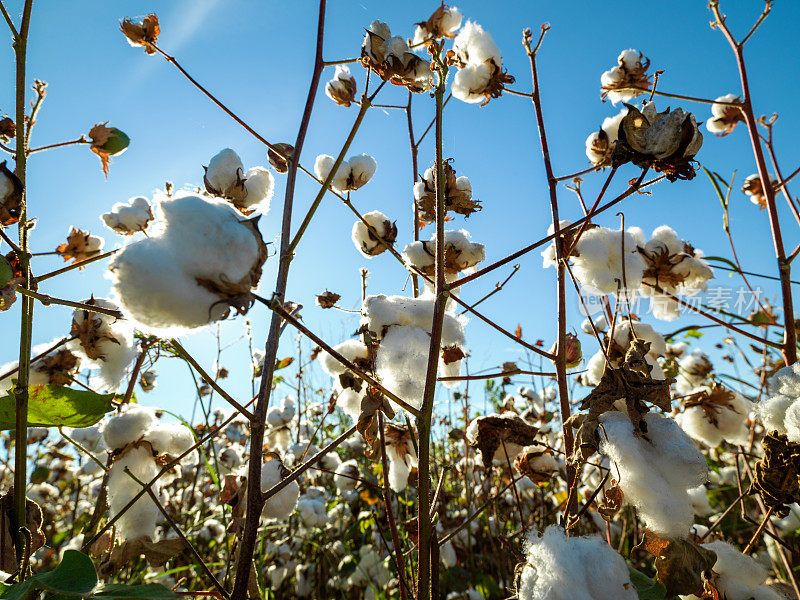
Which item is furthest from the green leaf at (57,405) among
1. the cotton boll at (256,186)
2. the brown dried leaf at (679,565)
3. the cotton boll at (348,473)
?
the cotton boll at (348,473)

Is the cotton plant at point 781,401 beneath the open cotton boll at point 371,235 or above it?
beneath

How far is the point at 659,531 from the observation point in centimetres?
87

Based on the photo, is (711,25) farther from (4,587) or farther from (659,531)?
(4,587)

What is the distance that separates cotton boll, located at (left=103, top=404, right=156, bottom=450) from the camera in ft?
4.09

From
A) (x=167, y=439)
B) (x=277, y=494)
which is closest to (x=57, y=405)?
(x=167, y=439)

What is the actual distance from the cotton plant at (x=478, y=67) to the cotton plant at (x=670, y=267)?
0.73 m

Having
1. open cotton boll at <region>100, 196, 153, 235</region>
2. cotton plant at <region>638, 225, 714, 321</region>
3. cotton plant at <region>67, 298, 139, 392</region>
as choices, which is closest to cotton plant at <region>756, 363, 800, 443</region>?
cotton plant at <region>638, 225, 714, 321</region>

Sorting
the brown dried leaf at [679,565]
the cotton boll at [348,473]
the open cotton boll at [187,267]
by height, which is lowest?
the brown dried leaf at [679,565]

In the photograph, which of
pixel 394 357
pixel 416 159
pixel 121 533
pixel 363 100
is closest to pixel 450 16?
pixel 416 159

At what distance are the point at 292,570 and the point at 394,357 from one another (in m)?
2.12

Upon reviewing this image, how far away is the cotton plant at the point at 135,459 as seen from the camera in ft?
4.03

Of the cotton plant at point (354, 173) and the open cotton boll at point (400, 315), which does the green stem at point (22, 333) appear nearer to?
the open cotton boll at point (400, 315)

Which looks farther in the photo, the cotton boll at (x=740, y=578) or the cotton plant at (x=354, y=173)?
the cotton plant at (x=354, y=173)

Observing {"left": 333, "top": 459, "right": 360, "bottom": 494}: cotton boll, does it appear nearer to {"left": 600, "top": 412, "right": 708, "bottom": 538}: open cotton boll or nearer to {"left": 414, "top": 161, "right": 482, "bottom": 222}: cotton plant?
{"left": 414, "top": 161, "right": 482, "bottom": 222}: cotton plant
